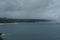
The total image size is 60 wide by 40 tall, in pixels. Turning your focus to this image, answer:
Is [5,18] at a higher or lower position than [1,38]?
higher

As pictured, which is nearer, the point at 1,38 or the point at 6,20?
the point at 1,38

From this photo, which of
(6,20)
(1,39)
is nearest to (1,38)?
(1,39)

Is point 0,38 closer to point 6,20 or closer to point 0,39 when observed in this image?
point 0,39

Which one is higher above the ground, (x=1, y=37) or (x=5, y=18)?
(x=5, y=18)

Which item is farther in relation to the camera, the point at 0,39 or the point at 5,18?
the point at 5,18

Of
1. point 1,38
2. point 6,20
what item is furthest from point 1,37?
point 6,20

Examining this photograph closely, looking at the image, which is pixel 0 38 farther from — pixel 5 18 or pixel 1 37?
pixel 5 18

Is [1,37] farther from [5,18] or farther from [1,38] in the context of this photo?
[5,18]

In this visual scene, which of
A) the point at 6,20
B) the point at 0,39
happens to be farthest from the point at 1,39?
the point at 6,20
